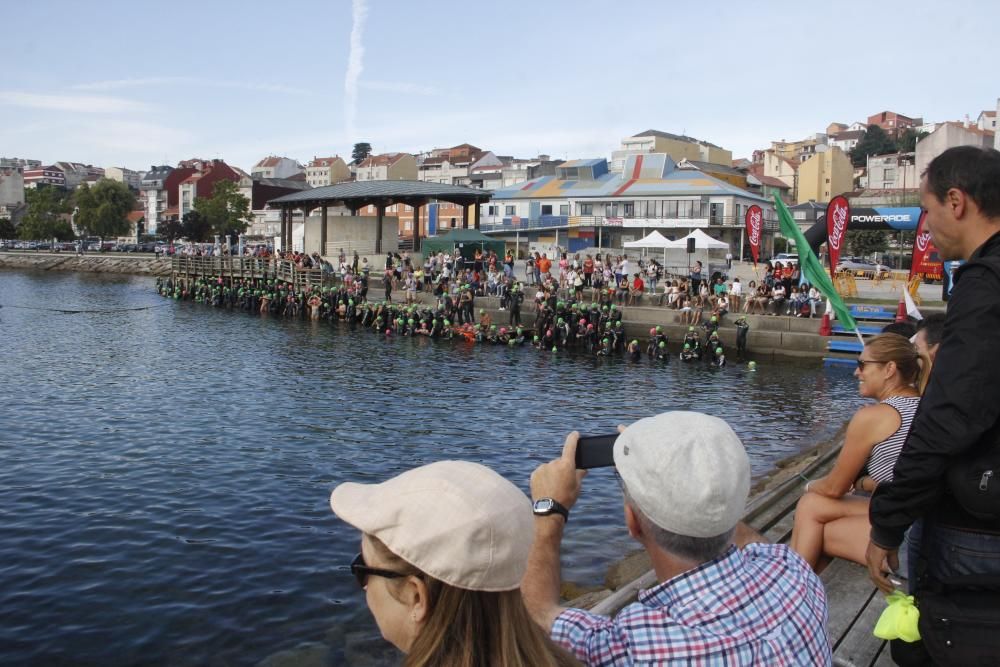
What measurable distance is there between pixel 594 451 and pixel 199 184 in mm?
131514

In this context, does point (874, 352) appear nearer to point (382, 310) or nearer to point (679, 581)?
point (679, 581)

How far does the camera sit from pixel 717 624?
2.30 metres

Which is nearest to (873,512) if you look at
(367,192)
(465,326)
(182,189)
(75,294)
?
(465,326)

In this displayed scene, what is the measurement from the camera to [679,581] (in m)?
2.36

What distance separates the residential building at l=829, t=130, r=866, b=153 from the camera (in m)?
146

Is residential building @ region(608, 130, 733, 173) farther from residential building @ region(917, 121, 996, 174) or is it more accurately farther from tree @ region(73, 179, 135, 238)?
tree @ region(73, 179, 135, 238)

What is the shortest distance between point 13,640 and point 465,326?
2566 cm

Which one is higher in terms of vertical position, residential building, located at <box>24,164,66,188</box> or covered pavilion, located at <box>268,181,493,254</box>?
residential building, located at <box>24,164,66,188</box>

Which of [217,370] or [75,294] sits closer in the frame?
[217,370]

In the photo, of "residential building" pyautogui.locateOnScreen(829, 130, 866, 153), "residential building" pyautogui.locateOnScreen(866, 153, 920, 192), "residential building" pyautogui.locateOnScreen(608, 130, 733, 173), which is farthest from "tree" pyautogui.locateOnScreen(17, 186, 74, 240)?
"residential building" pyautogui.locateOnScreen(829, 130, 866, 153)

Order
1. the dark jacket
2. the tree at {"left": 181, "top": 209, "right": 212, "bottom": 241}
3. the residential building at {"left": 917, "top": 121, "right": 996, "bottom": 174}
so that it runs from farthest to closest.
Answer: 1. the tree at {"left": 181, "top": 209, "right": 212, "bottom": 241}
2. the residential building at {"left": 917, "top": 121, "right": 996, "bottom": 174}
3. the dark jacket

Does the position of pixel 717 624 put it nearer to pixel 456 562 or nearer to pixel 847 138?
pixel 456 562

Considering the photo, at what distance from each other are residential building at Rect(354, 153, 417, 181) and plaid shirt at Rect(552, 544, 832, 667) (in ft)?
339

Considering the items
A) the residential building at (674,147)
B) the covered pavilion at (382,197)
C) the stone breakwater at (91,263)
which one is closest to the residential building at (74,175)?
the stone breakwater at (91,263)
